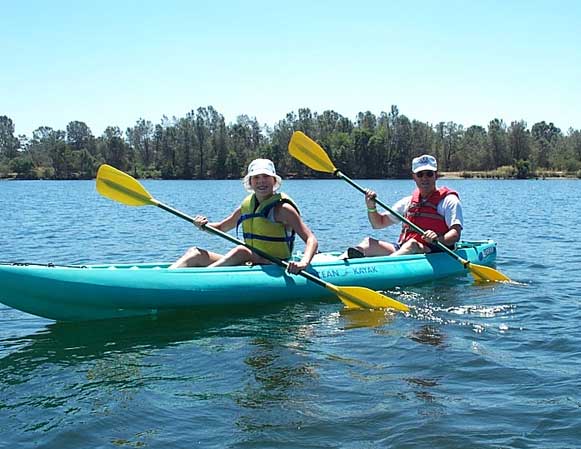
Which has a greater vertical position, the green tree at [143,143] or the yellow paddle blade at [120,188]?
the green tree at [143,143]

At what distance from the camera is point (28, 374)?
4859 mm

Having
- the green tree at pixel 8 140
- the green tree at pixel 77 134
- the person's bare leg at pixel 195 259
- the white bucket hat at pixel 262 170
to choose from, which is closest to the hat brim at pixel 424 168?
the white bucket hat at pixel 262 170

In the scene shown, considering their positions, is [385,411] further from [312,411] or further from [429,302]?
[429,302]

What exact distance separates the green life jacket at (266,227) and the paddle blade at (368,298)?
2.22 ft

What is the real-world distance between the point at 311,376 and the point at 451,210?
12.5 ft

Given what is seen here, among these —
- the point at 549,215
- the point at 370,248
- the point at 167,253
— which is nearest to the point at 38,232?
the point at 167,253

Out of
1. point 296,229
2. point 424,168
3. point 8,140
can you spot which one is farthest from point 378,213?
point 8,140

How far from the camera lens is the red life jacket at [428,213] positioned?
26.7 ft

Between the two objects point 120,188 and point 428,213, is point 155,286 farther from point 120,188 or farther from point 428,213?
point 428,213

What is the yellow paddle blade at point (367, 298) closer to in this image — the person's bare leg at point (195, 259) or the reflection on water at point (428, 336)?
the reflection on water at point (428, 336)

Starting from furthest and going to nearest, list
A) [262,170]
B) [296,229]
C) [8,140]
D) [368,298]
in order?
[8,140]
[368,298]
[296,229]
[262,170]

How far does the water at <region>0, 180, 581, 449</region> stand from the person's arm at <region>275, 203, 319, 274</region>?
1.56 feet

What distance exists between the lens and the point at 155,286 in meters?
6.11

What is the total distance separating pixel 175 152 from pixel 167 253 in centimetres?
6532
